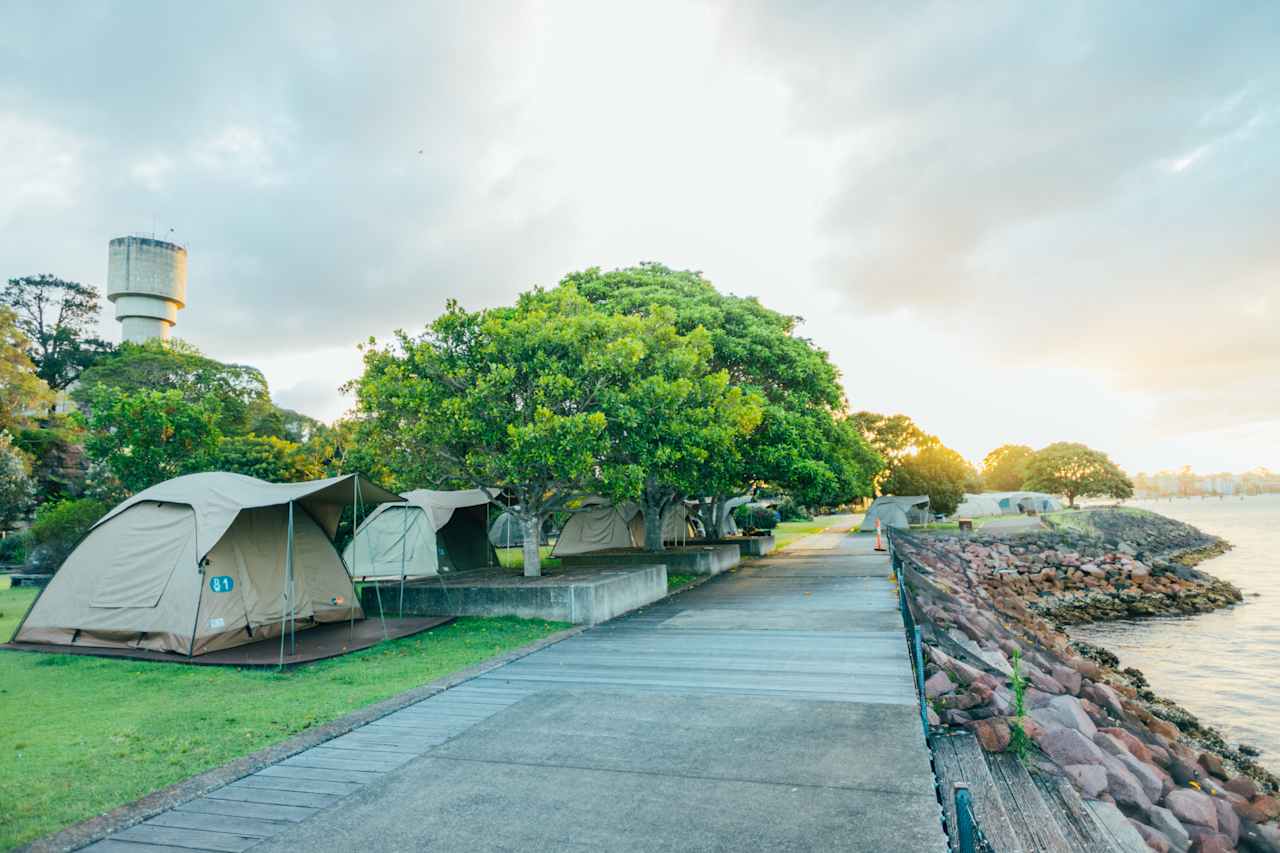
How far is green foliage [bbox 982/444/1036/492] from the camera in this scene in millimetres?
93250

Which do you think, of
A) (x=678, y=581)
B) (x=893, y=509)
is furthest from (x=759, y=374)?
(x=893, y=509)

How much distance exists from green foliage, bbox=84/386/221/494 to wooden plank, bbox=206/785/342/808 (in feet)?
58.5

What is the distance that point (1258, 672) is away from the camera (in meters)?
15.5

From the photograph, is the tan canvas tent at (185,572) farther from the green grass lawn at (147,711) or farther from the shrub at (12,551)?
the shrub at (12,551)

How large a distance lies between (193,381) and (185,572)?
42.6 meters

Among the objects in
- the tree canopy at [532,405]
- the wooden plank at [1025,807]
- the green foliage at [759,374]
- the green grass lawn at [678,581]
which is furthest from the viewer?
the green foliage at [759,374]

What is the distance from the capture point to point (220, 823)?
4.84 meters

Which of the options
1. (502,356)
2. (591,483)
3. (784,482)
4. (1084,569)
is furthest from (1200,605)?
(502,356)

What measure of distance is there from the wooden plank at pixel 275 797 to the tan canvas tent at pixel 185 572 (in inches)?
199

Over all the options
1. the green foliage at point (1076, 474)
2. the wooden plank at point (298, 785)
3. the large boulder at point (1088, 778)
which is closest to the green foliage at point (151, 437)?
the wooden plank at point (298, 785)

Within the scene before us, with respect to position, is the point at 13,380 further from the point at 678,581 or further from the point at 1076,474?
the point at 1076,474

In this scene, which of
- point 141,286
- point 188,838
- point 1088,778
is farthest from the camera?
point 141,286

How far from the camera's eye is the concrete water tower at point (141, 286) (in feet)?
219

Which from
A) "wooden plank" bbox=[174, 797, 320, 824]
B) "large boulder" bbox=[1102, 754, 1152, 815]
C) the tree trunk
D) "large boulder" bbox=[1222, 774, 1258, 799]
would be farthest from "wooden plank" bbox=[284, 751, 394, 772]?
"large boulder" bbox=[1222, 774, 1258, 799]
